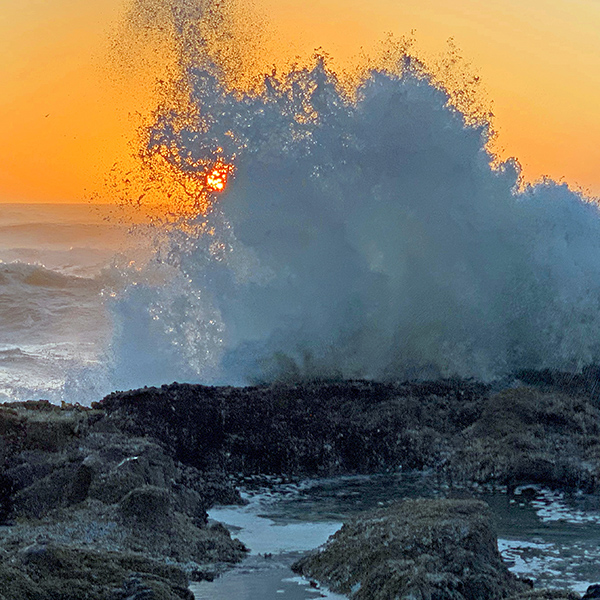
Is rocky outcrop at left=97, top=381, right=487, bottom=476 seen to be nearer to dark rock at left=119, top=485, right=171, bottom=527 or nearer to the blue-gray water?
the blue-gray water

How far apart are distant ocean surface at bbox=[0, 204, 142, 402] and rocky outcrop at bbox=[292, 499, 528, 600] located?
7.06 metres

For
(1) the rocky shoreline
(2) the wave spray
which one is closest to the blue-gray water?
(1) the rocky shoreline

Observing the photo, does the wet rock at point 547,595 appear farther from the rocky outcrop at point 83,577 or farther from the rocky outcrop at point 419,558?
the rocky outcrop at point 83,577

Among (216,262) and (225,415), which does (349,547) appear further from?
(216,262)

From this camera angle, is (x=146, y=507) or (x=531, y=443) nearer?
(x=146, y=507)

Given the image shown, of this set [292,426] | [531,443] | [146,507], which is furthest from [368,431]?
[146,507]

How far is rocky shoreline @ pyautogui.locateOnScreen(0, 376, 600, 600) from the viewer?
537 cm

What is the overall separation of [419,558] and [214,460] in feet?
11.5

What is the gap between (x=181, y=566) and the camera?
5.88 metres

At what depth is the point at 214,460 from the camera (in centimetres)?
873

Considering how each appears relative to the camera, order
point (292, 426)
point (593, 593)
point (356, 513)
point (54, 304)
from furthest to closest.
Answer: point (54, 304), point (292, 426), point (356, 513), point (593, 593)

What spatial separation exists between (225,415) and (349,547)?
137 inches

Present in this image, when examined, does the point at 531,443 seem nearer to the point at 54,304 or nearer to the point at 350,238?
the point at 350,238

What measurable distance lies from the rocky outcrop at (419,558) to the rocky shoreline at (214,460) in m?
0.02
